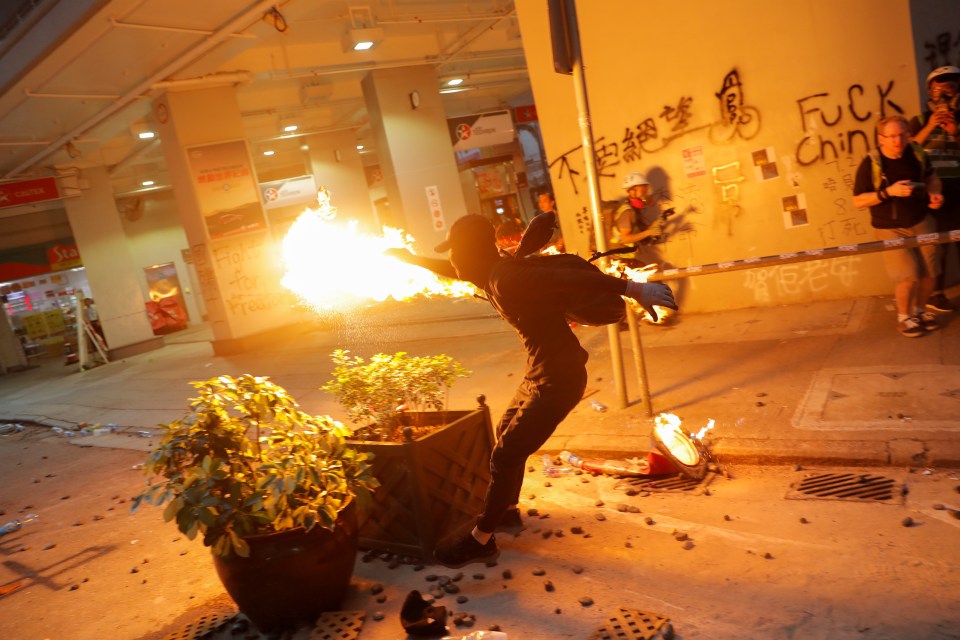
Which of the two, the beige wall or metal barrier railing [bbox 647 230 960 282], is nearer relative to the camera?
metal barrier railing [bbox 647 230 960 282]

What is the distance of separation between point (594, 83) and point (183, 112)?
31.5 feet

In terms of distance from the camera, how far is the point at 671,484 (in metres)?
5.05

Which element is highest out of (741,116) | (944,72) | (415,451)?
(741,116)

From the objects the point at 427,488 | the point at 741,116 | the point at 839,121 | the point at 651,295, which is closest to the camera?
the point at 651,295

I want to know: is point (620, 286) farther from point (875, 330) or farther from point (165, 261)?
point (165, 261)

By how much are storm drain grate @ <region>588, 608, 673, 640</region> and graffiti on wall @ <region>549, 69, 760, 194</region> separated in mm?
5753

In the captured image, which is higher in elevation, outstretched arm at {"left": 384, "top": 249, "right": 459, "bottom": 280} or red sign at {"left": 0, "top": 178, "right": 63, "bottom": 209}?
red sign at {"left": 0, "top": 178, "right": 63, "bottom": 209}

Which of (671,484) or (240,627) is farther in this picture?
(671,484)

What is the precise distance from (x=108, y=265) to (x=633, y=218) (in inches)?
756

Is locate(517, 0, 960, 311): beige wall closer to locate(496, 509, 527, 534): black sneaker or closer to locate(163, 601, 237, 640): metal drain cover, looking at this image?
locate(496, 509, 527, 534): black sneaker

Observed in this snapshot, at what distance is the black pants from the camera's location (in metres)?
4.26

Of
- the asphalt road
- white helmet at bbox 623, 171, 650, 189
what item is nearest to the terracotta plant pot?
the asphalt road

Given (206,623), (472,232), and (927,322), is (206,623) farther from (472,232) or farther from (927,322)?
(927,322)

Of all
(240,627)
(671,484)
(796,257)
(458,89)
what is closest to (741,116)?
(796,257)
